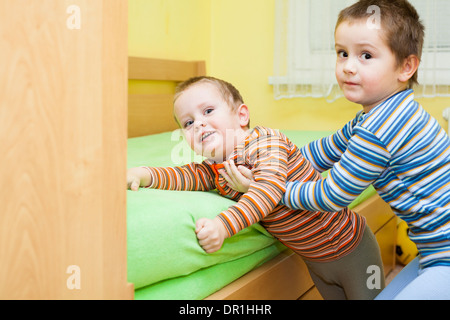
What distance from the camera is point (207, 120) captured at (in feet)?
3.28

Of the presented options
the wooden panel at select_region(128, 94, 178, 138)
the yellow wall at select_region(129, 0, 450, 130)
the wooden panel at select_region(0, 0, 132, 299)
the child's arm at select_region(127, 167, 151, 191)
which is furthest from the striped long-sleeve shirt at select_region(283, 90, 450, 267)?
the yellow wall at select_region(129, 0, 450, 130)

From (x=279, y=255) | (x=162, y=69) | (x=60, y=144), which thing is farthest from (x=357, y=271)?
(x=162, y=69)

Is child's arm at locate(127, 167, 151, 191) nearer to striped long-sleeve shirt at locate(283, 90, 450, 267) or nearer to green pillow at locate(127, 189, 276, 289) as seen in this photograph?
green pillow at locate(127, 189, 276, 289)

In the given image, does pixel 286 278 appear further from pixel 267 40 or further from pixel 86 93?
pixel 267 40

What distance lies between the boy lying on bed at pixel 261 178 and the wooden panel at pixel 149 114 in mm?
1276

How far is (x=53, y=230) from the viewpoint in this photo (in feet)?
2.06

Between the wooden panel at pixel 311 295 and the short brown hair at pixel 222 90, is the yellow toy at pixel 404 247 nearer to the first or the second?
the wooden panel at pixel 311 295

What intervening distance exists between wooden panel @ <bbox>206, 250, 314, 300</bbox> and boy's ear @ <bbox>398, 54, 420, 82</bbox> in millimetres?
459

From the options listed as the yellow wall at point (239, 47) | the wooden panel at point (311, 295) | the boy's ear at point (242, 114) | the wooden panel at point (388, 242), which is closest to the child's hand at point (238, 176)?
the boy's ear at point (242, 114)

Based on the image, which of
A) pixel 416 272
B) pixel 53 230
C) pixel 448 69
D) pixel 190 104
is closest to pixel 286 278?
pixel 416 272

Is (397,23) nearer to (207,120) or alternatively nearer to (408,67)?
(408,67)

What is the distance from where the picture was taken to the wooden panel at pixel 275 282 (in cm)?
94

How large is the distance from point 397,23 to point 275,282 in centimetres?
57

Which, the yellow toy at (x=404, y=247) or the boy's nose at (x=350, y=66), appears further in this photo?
the yellow toy at (x=404, y=247)
